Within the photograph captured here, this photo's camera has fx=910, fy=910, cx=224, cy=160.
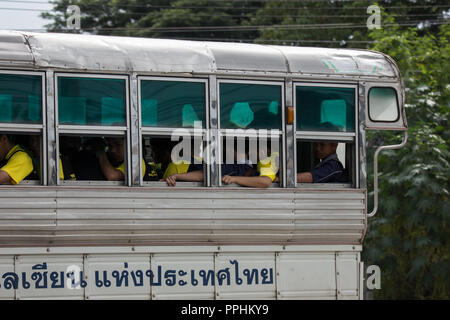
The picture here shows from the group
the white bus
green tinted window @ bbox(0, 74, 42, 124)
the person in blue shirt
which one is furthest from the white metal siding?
green tinted window @ bbox(0, 74, 42, 124)

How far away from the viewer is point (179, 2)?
33.1 meters

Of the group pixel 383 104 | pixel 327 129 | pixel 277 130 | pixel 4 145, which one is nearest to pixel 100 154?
pixel 4 145

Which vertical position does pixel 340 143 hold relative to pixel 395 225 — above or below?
above

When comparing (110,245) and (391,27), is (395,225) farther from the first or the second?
(110,245)

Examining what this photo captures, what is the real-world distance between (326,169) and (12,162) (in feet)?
9.98

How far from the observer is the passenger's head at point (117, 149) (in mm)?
8227

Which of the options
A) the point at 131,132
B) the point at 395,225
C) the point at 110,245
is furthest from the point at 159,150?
the point at 395,225

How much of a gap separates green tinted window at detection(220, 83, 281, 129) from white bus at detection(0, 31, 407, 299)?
1 centimetres

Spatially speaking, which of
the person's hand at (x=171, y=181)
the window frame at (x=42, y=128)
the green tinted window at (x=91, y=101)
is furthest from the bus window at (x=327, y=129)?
the window frame at (x=42, y=128)

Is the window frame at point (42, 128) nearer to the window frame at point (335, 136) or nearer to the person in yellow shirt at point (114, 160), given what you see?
the person in yellow shirt at point (114, 160)

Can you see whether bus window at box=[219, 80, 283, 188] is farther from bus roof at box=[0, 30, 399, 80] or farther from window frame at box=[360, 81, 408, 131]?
window frame at box=[360, 81, 408, 131]

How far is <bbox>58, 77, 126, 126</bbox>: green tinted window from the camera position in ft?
26.1

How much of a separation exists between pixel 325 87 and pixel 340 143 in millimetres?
591

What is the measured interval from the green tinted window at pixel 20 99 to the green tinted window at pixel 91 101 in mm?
199
